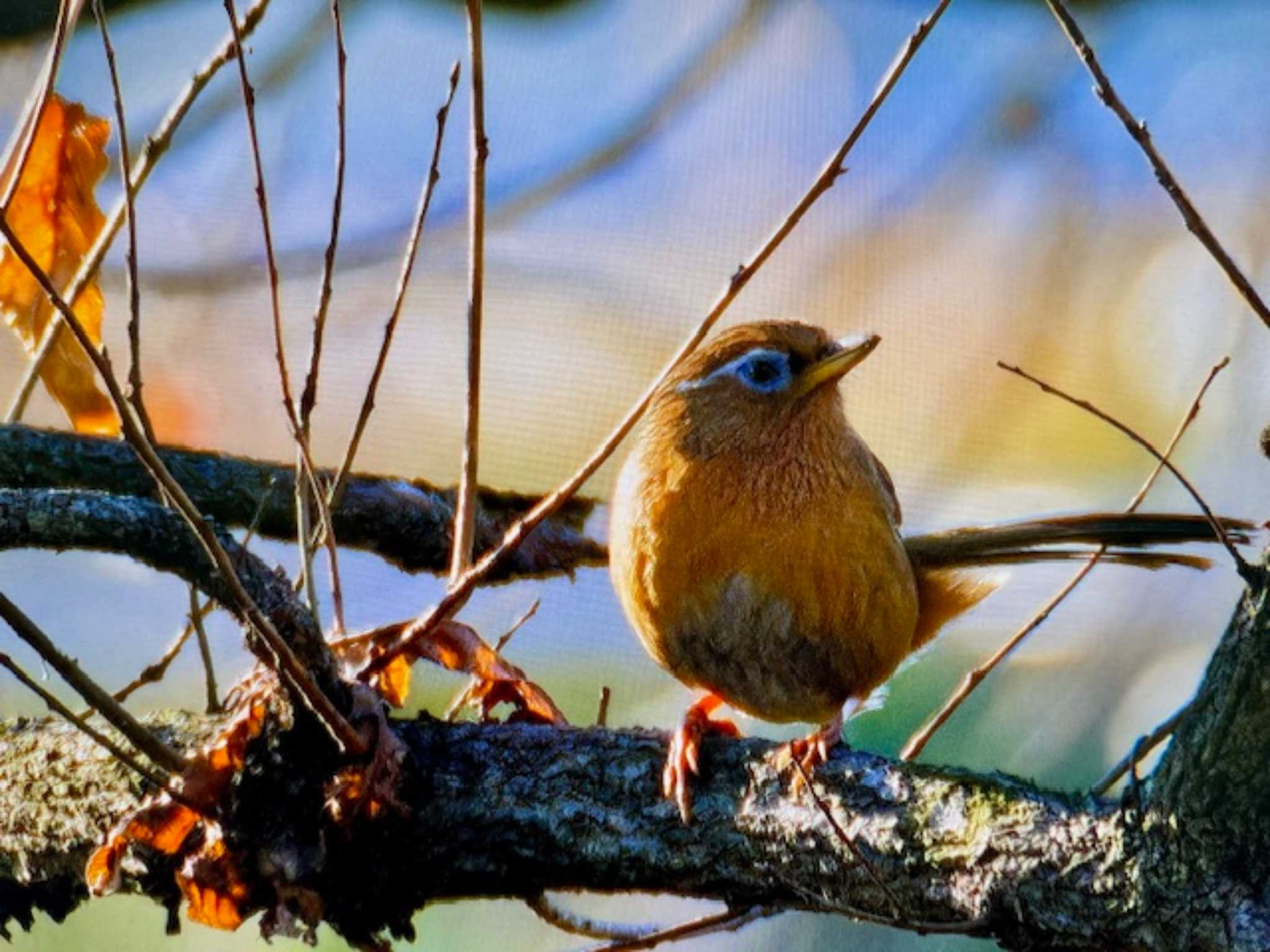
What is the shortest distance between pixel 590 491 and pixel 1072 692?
1912 millimetres

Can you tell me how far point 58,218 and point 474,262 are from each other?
1467 millimetres

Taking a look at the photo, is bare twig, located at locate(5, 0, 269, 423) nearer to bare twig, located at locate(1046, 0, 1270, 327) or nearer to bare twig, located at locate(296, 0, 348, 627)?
bare twig, located at locate(296, 0, 348, 627)

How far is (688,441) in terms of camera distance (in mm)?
3379

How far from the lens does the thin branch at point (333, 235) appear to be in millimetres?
2637

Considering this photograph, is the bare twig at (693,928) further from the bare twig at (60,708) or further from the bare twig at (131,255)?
the bare twig at (131,255)

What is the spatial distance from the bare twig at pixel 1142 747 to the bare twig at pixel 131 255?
167 cm

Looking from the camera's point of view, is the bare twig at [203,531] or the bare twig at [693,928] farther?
the bare twig at [693,928]

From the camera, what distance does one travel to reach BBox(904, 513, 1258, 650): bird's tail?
3072mm

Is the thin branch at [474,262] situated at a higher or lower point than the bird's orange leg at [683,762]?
higher

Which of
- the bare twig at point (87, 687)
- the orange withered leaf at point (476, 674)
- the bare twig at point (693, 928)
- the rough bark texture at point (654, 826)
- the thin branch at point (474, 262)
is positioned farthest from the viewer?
the orange withered leaf at point (476, 674)

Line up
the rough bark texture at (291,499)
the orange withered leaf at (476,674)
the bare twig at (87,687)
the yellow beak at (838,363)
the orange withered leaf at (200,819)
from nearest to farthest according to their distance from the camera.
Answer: the bare twig at (87,687)
the orange withered leaf at (200,819)
the orange withered leaf at (476,674)
the yellow beak at (838,363)
the rough bark texture at (291,499)

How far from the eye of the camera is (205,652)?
3.05 meters

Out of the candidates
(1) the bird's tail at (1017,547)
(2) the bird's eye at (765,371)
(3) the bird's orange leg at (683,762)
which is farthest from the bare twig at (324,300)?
(1) the bird's tail at (1017,547)

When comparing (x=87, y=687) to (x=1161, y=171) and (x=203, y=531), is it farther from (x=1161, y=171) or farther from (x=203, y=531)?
(x=1161, y=171)
